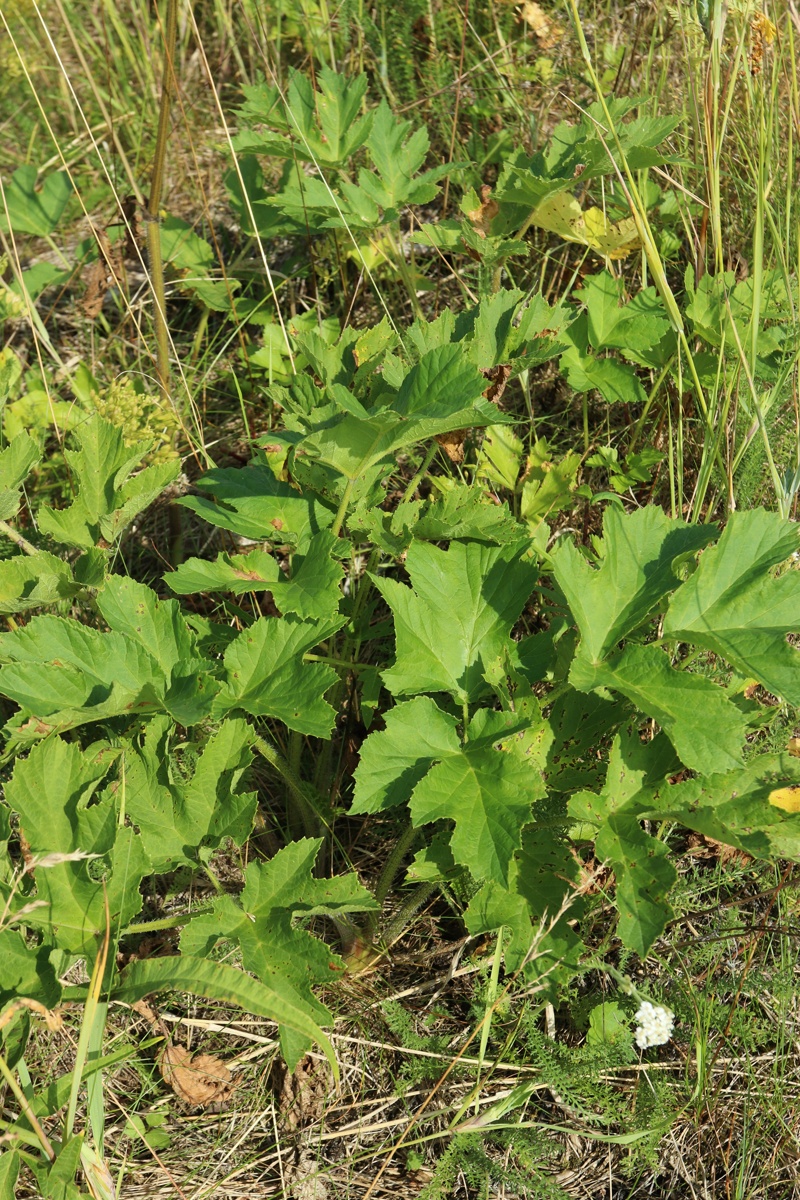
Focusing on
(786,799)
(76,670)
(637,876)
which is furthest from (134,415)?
(786,799)

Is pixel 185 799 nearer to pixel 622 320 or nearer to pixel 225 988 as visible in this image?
pixel 225 988

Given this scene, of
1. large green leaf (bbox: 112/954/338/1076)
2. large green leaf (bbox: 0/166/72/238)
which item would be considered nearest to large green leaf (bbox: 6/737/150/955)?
large green leaf (bbox: 112/954/338/1076)

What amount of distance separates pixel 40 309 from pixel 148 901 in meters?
2.21

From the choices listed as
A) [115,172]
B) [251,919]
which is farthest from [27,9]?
[251,919]

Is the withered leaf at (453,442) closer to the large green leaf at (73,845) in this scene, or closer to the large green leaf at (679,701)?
the large green leaf at (679,701)

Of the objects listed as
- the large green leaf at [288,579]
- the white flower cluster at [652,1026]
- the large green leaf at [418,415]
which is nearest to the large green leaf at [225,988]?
the white flower cluster at [652,1026]

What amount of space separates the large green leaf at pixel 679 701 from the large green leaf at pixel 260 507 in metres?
0.64

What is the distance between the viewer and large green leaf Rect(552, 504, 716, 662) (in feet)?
5.80

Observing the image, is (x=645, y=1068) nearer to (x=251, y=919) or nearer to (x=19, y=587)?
(x=251, y=919)

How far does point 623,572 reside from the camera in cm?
182

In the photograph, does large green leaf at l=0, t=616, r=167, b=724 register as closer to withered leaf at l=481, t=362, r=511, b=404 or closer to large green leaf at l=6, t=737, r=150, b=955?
large green leaf at l=6, t=737, r=150, b=955

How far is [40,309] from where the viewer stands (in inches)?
138

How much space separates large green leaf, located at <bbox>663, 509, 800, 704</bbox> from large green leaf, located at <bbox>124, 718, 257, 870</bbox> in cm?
82

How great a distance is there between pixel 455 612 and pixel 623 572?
323 mm
